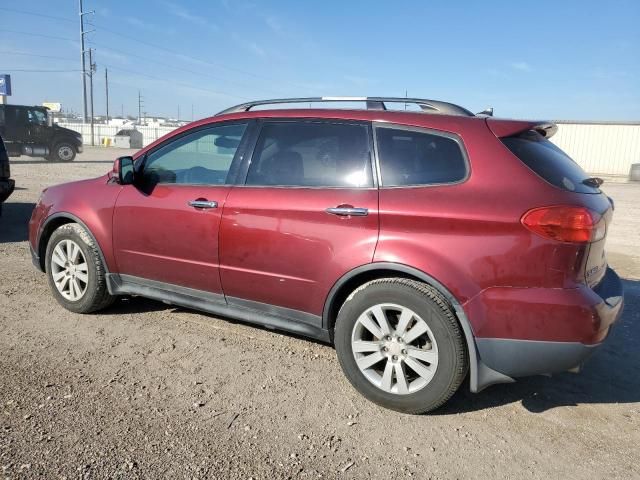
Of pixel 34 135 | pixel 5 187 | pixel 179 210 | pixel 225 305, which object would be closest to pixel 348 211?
pixel 225 305

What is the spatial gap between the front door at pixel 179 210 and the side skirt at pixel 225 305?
61 millimetres

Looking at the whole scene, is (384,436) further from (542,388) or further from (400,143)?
(400,143)

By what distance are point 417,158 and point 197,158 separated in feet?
5.69

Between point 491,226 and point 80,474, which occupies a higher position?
point 491,226

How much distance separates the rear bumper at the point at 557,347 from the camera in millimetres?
2678

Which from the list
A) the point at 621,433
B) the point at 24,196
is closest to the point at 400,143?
the point at 621,433

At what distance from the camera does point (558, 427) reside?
2.93 meters

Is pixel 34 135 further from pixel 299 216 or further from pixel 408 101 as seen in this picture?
pixel 408 101

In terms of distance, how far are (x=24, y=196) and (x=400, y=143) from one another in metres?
10.3

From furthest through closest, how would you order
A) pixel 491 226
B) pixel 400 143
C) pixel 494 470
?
pixel 400 143
pixel 491 226
pixel 494 470

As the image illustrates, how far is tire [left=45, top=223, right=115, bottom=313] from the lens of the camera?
427cm

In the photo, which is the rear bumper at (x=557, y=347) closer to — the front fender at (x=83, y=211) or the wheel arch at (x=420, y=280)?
the wheel arch at (x=420, y=280)

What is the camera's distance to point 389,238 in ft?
9.80

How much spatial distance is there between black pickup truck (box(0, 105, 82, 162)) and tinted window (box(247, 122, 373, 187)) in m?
21.3
